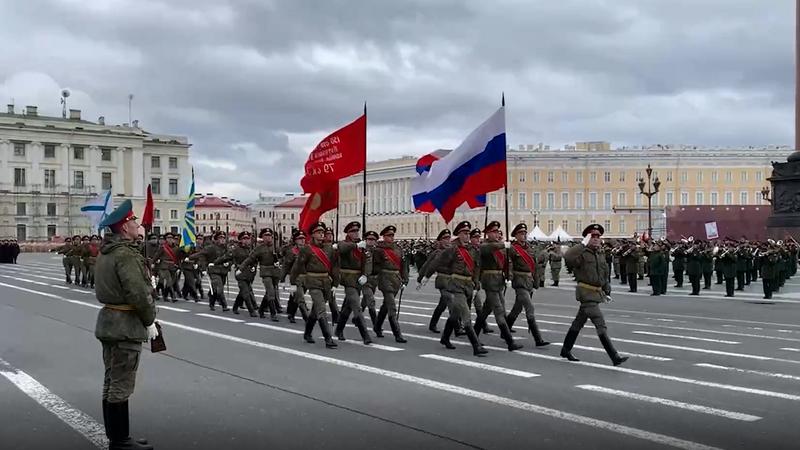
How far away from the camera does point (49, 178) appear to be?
324ft

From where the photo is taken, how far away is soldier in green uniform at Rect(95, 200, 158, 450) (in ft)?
20.2

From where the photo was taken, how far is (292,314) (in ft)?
51.8

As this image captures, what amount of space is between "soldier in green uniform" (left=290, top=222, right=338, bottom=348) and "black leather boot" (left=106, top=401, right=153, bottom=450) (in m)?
6.13

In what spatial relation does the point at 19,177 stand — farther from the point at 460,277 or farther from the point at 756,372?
the point at 756,372

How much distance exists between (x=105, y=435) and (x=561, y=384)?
4670mm

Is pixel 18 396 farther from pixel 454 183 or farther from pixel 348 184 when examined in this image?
pixel 348 184

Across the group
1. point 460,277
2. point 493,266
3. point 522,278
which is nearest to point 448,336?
point 460,277

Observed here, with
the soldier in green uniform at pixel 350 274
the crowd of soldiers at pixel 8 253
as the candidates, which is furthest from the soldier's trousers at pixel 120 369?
the crowd of soldiers at pixel 8 253

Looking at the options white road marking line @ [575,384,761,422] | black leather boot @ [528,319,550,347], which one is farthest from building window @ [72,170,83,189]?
white road marking line @ [575,384,761,422]

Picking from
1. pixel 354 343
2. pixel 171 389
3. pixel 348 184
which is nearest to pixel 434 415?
pixel 171 389

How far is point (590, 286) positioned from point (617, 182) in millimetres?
100250

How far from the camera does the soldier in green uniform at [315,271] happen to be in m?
12.5

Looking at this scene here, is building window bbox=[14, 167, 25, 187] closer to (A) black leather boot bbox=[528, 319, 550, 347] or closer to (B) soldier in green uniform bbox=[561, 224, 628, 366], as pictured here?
(A) black leather boot bbox=[528, 319, 550, 347]

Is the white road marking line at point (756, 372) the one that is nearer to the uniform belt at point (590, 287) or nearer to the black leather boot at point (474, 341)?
the uniform belt at point (590, 287)
